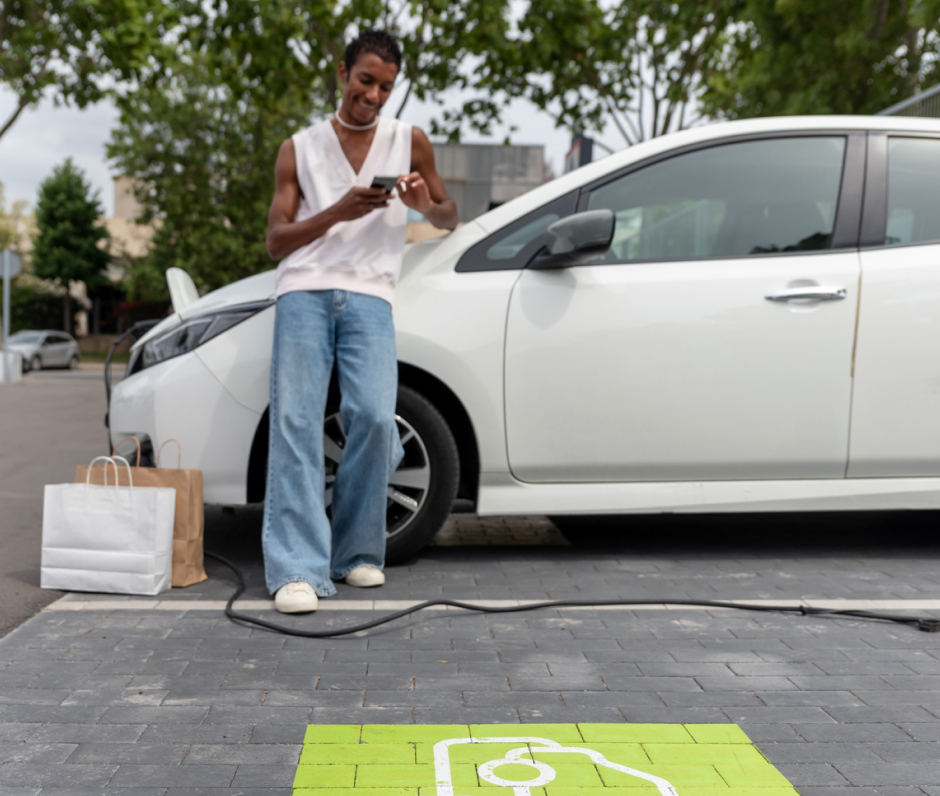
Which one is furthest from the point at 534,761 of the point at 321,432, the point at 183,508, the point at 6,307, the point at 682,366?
the point at 6,307

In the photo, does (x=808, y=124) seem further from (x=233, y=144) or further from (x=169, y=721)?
(x=233, y=144)

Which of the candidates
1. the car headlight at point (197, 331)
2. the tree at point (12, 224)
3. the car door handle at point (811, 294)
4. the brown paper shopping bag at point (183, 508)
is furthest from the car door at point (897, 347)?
the tree at point (12, 224)

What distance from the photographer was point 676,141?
413cm

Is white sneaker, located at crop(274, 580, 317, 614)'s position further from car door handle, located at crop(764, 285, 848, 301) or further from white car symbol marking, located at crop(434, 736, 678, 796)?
car door handle, located at crop(764, 285, 848, 301)

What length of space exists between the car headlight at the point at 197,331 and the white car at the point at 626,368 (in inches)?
0.4

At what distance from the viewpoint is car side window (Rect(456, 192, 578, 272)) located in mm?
3998

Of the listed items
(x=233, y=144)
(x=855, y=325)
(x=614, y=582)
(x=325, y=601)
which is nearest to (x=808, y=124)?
(x=855, y=325)

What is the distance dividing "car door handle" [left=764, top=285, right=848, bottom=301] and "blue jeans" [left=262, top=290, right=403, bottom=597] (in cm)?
160

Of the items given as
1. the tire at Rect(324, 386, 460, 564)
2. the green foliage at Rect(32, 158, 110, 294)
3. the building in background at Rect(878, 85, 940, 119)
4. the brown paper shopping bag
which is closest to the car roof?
the tire at Rect(324, 386, 460, 564)

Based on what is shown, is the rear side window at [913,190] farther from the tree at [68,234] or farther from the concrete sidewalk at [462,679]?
the tree at [68,234]

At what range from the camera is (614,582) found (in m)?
3.90

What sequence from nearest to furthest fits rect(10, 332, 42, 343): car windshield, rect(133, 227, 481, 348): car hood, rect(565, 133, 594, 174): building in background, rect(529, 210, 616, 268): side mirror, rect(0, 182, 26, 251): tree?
rect(529, 210, 616, 268): side mirror < rect(133, 227, 481, 348): car hood < rect(565, 133, 594, 174): building in background < rect(10, 332, 42, 343): car windshield < rect(0, 182, 26, 251): tree

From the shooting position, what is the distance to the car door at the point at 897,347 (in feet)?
13.0

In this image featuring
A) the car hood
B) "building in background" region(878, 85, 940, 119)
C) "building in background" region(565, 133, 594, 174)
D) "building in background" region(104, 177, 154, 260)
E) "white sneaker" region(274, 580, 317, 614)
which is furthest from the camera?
"building in background" region(104, 177, 154, 260)
